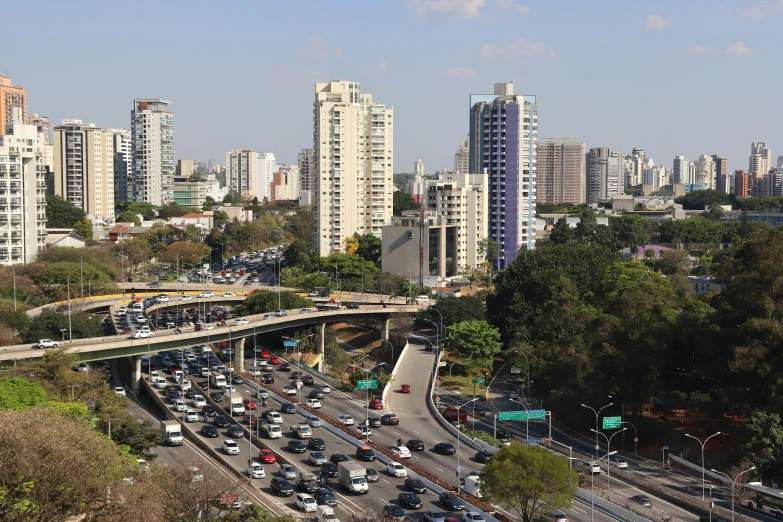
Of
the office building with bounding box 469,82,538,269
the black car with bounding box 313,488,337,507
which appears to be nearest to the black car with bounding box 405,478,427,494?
the black car with bounding box 313,488,337,507

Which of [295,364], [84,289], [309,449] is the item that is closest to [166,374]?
[295,364]

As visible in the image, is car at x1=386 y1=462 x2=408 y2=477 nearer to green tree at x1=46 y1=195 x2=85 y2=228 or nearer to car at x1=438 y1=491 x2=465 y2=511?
car at x1=438 y1=491 x2=465 y2=511

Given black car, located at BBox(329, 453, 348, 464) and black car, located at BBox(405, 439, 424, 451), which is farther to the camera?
black car, located at BBox(405, 439, 424, 451)

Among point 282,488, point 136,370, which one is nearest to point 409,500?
point 282,488

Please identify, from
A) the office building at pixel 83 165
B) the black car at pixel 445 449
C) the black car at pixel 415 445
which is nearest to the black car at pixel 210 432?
the black car at pixel 415 445

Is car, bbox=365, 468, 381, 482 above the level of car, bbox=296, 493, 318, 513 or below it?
below

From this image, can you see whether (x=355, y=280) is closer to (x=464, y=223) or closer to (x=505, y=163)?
(x=464, y=223)

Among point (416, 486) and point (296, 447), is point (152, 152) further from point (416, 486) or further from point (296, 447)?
point (416, 486)

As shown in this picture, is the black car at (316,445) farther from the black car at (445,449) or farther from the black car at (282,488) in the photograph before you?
the black car at (282,488)
